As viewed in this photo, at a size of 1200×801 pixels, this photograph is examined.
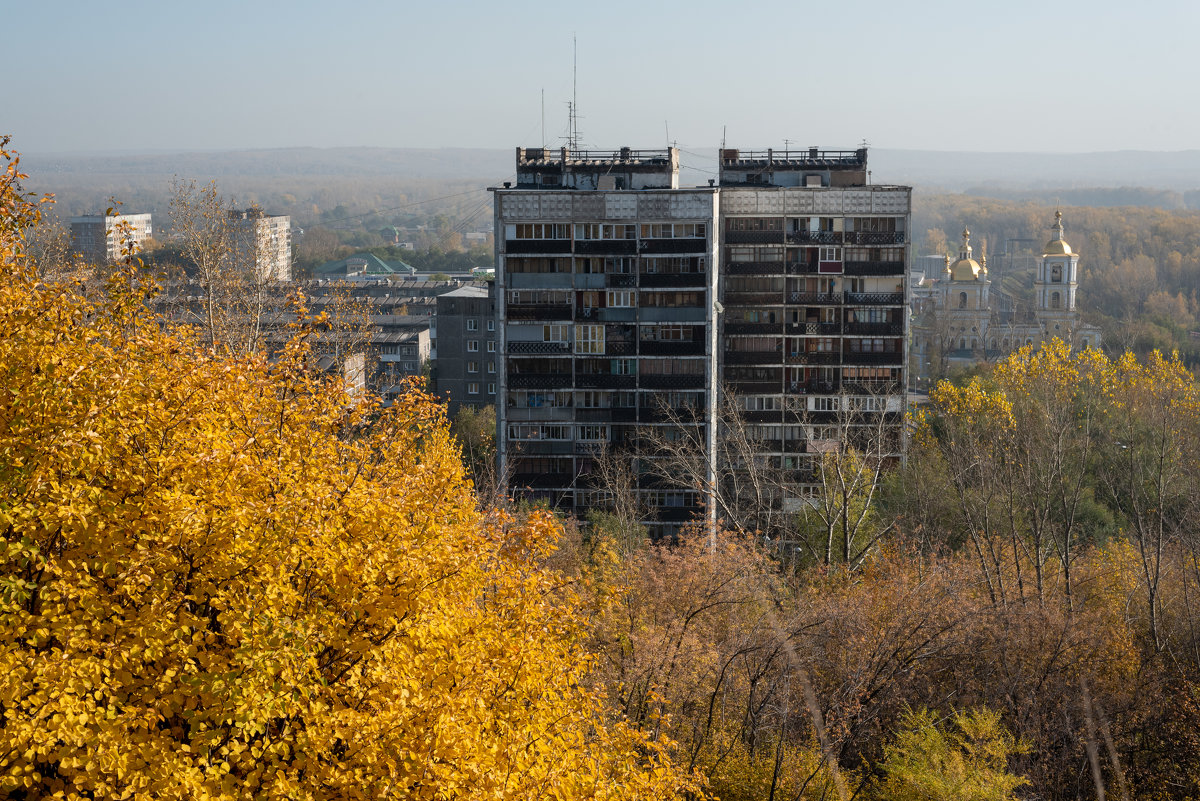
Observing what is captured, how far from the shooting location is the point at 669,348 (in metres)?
37.3

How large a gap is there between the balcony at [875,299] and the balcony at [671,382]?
655 cm

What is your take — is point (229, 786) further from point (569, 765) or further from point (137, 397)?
point (137, 397)

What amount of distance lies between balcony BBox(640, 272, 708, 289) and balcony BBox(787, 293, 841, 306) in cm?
463

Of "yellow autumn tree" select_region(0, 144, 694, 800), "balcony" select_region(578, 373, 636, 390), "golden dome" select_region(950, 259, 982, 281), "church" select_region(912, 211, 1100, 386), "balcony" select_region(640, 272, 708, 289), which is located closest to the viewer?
"yellow autumn tree" select_region(0, 144, 694, 800)

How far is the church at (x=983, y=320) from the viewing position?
82500 mm

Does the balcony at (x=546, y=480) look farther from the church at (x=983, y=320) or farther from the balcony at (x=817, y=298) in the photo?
the church at (x=983, y=320)

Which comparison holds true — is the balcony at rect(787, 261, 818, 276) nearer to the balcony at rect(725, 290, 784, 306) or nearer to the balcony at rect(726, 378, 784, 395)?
the balcony at rect(725, 290, 784, 306)

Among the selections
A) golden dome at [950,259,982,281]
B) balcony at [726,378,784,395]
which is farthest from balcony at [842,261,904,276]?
golden dome at [950,259,982,281]

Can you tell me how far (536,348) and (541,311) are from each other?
1181 mm

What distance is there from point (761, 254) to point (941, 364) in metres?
39.7

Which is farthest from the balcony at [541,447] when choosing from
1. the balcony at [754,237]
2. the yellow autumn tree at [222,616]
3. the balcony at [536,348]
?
the yellow autumn tree at [222,616]

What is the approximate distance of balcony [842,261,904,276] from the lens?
39.7 meters

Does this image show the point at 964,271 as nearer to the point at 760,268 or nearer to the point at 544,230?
the point at 760,268

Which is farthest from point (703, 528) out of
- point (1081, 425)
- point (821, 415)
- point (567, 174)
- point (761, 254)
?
point (1081, 425)
